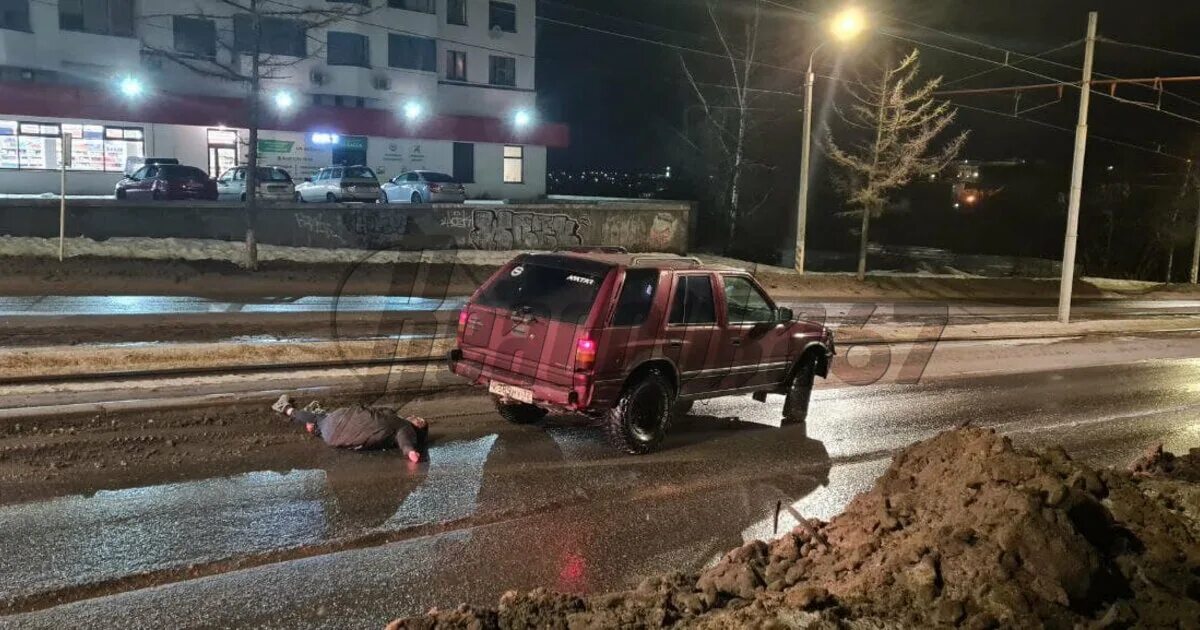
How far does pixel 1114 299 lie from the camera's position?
35688 mm

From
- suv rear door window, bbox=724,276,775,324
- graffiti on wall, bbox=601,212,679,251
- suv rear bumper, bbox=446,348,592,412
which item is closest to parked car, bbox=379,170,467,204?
graffiti on wall, bbox=601,212,679,251

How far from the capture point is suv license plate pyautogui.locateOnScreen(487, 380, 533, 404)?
819 centimetres

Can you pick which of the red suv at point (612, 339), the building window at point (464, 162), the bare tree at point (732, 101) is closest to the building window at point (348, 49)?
the building window at point (464, 162)

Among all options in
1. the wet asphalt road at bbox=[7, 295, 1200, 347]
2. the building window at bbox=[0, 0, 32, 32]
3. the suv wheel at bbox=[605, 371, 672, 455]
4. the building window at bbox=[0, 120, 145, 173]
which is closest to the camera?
the suv wheel at bbox=[605, 371, 672, 455]

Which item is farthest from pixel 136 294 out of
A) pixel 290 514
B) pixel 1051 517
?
pixel 1051 517

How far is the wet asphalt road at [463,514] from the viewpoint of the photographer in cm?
508

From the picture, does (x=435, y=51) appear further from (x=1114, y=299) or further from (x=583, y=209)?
(x=1114, y=299)

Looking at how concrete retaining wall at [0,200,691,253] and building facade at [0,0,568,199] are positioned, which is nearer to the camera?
concrete retaining wall at [0,200,691,253]

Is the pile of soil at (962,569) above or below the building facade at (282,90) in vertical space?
below

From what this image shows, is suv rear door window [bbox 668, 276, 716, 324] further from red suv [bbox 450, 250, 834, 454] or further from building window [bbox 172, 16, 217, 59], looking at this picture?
building window [bbox 172, 16, 217, 59]

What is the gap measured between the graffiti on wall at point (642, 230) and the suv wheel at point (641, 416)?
75.8 feet

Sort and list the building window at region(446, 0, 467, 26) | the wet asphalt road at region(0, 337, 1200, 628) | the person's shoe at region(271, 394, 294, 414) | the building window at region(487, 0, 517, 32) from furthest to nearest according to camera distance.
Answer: the building window at region(487, 0, 517, 32)
the building window at region(446, 0, 467, 26)
the person's shoe at region(271, 394, 294, 414)
the wet asphalt road at region(0, 337, 1200, 628)

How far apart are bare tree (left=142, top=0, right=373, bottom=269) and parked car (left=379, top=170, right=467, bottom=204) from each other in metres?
6.03

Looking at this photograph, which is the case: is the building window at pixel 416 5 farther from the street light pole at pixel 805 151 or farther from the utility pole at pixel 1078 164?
the utility pole at pixel 1078 164
